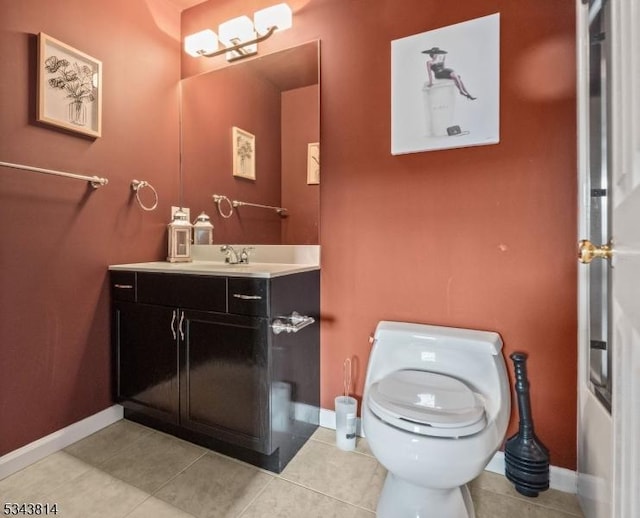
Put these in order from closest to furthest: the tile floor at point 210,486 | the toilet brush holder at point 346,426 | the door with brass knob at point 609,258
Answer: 1. the door with brass knob at point 609,258
2. the tile floor at point 210,486
3. the toilet brush holder at point 346,426

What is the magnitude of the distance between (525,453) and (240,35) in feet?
8.03

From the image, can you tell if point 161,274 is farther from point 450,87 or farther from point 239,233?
point 450,87

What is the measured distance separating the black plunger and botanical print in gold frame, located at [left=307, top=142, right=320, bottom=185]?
3.98 feet

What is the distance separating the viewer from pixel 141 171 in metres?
1.88

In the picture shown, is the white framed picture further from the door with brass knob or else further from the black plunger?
the black plunger

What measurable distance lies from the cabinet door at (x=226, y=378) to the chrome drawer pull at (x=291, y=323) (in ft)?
0.16

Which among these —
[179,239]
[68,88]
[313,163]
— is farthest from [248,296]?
[68,88]

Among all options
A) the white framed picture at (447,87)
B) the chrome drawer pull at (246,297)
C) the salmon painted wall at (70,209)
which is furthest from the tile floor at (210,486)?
the white framed picture at (447,87)

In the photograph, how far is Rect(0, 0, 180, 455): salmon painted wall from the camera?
135cm

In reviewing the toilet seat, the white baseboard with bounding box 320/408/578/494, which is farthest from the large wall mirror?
the white baseboard with bounding box 320/408/578/494

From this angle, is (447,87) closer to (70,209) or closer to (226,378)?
(226,378)

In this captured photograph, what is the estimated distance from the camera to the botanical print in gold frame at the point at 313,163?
5.60 ft

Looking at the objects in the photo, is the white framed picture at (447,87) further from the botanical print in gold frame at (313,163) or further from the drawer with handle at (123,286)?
the drawer with handle at (123,286)

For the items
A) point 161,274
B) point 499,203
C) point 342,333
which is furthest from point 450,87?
point 161,274
